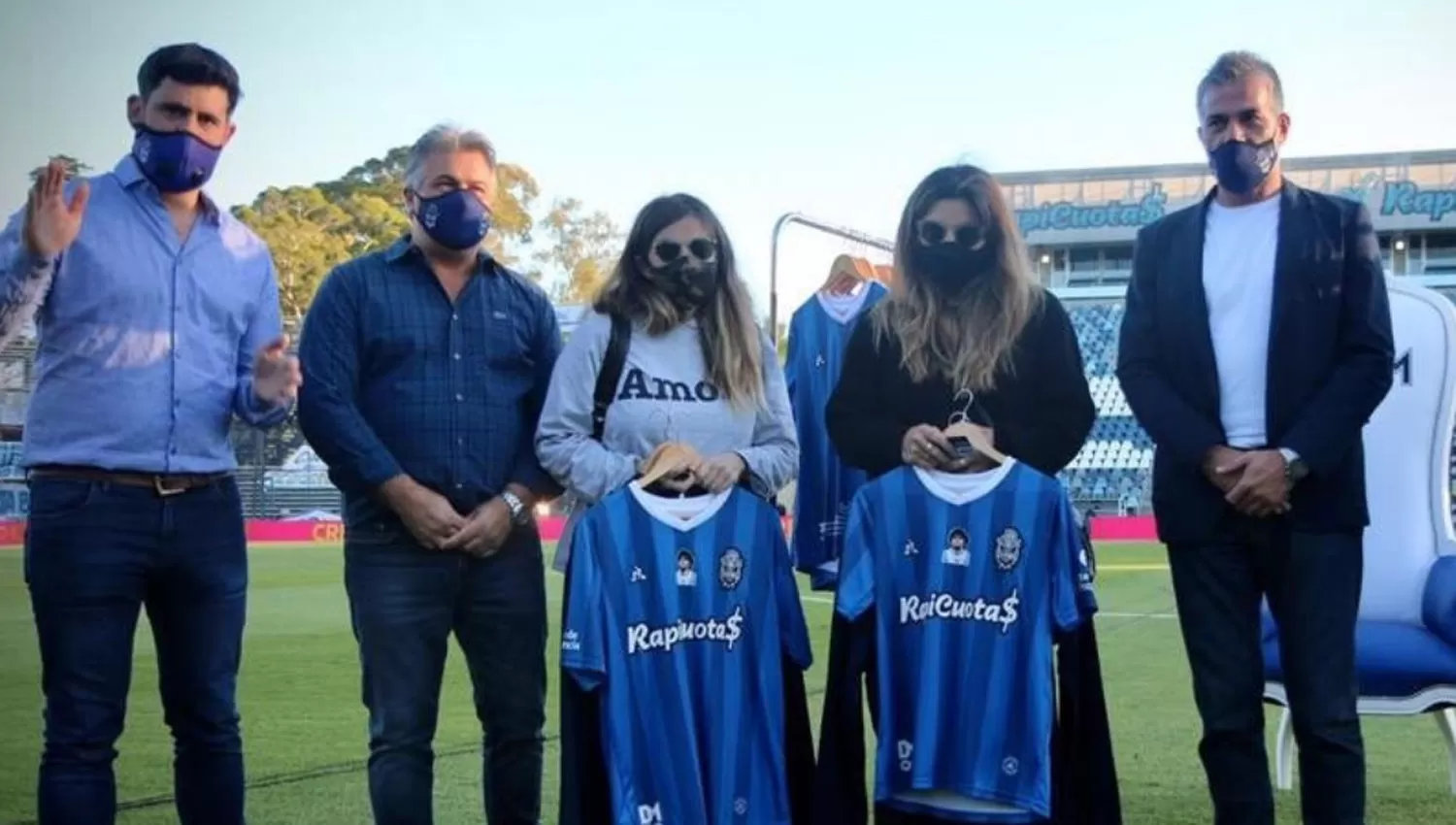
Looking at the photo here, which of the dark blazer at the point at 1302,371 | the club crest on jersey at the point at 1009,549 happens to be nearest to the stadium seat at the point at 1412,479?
the dark blazer at the point at 1302,371

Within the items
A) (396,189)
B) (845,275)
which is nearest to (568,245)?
(396,189)

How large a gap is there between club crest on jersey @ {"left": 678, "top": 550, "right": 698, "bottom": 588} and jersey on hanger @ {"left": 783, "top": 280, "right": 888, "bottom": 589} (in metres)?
1.71

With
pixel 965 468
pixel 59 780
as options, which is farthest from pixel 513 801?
pixel 965 468

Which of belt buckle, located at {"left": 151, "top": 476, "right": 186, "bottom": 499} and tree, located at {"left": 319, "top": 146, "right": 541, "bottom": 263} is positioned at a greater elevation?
tree, located at {"left": 319, "top": 146, "right": 541, "bottom": 263}

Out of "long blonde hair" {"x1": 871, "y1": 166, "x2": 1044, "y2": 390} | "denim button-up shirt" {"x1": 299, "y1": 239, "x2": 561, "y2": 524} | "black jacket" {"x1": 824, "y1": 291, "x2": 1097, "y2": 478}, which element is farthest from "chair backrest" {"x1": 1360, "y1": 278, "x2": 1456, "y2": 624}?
"denim button-up shirt" {"x1": 299, "y1": 239, "x2": 561, "y2": 524}

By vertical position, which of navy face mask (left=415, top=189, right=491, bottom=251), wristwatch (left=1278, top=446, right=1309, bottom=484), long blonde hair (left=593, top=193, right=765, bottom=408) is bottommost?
wristwatch (left=1278, top=446, right=1309, bottom=484)

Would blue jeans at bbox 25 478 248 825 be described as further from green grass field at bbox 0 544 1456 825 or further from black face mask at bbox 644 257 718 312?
green grass field at bbox 0 544 1456 825

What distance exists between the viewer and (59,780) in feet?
12.2

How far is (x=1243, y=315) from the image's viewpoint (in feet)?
13.1

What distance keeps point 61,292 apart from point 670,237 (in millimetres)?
1539

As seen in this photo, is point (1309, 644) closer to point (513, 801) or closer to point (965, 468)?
point (965, 468)

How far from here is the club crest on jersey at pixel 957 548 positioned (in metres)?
3.84

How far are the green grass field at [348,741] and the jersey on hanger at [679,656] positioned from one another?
1759mm

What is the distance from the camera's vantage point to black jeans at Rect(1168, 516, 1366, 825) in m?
3.88
